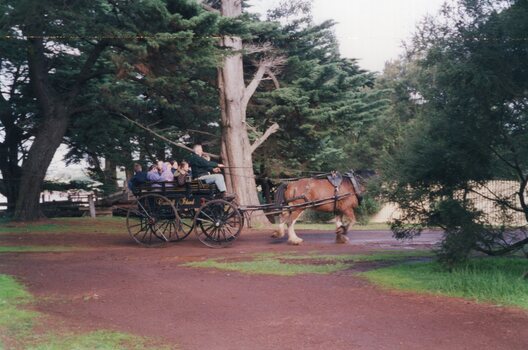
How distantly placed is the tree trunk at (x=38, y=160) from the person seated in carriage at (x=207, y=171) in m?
9.46

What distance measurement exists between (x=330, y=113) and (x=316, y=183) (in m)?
Result: 11.4

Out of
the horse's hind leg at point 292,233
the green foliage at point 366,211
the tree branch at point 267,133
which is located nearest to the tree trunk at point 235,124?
the tree branch at point 267,133

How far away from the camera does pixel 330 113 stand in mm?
29266

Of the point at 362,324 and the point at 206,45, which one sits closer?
the point at 362,324

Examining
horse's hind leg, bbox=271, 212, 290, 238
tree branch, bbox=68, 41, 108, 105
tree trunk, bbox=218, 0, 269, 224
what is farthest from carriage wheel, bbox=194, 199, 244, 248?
tree branch, bbox=68, 41, 108, 105

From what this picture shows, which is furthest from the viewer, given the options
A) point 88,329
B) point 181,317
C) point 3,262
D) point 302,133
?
point 302,133

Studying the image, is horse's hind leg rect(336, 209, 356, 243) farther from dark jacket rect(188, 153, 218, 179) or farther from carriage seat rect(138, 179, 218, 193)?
dark jacket rect(188, 153, 218, 179)

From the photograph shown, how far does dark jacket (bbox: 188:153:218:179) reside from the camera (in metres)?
17.4

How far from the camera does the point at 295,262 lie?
13945mm

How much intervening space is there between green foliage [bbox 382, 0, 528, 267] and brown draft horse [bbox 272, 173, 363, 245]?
5.36 m

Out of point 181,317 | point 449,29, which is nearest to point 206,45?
point 449,29

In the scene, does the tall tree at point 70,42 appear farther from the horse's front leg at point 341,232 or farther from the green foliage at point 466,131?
the green foliage at point 466,131

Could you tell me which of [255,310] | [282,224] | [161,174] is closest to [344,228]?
[282,224]

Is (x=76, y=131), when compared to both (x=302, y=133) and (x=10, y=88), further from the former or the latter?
(x=302, y=133)
